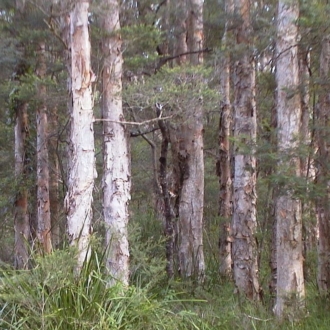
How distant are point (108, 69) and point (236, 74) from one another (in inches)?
102

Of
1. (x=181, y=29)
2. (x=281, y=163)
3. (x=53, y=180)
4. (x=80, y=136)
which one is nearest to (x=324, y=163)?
(x=281, y=163)

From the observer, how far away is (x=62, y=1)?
8.65 meters

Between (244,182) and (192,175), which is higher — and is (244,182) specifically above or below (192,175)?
below

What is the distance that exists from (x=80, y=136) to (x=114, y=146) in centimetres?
154

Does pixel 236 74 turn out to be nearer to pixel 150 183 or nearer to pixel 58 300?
pixel 58 300

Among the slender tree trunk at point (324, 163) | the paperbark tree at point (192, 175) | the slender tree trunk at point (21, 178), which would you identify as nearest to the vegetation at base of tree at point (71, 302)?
the slender tree trunk at point (324, 163)

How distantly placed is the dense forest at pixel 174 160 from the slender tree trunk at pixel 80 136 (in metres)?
0.02

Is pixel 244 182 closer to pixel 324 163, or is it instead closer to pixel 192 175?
pixel 192 175

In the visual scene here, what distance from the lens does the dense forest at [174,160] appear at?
245 inches

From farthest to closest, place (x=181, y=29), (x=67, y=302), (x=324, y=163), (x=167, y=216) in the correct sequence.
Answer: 1. (x=181, y=29)
2. (x=167, y=216)
3. (x=324, y=163)
4. (x=67, y=302)

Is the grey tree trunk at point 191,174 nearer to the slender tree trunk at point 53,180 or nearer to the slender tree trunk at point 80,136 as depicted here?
the slender tree trunk at point 80,136

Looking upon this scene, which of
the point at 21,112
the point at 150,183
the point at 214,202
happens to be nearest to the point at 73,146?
the point at 21,112

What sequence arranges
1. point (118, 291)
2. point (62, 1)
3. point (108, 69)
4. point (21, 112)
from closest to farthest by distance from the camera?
point (118, 291) → point (62, 1) → point (108, 69) → point (21, 112)

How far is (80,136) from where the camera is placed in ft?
26.2
